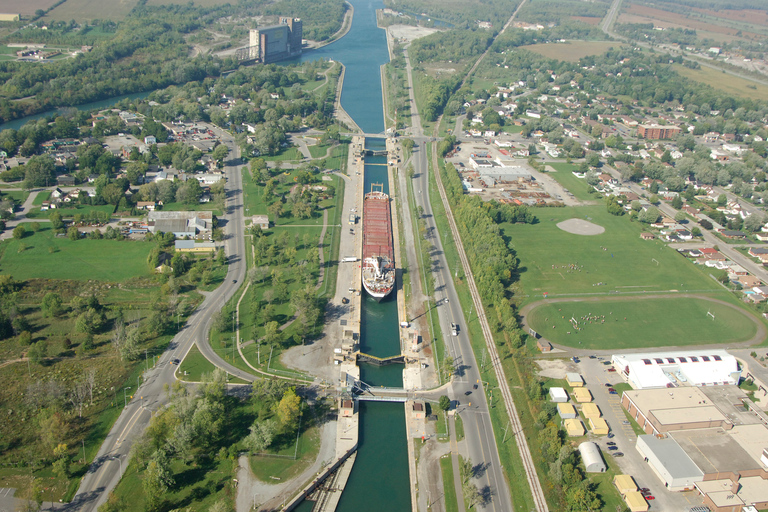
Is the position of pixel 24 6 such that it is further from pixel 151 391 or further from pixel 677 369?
pixel 677 369

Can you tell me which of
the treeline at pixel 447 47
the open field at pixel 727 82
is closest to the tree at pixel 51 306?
the treeline at pixel 447 47

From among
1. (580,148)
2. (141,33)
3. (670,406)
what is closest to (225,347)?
(670,406)

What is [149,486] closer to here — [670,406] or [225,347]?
[225,347]

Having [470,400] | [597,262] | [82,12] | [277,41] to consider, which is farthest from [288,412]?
[82,12]

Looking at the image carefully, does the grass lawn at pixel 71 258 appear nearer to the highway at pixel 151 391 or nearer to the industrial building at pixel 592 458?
the highway at pixel 151 391

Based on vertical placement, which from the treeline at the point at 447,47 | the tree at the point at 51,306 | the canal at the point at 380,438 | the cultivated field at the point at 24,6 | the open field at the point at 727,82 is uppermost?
the cultivated field at the point at 24,6

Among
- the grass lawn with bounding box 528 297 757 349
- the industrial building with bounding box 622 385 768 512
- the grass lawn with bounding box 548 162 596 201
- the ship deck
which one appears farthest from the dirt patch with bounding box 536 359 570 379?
the grass lawn with bounding box 548 162 596 201

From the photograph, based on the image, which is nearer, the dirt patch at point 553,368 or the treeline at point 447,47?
the dirt patch at point 553,368
